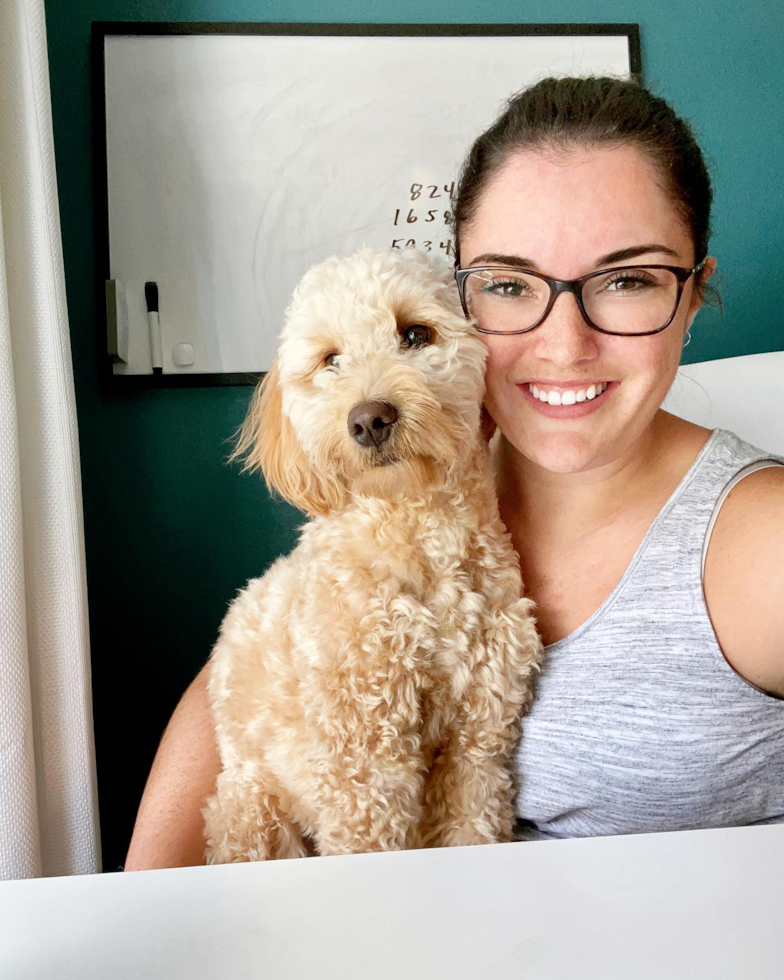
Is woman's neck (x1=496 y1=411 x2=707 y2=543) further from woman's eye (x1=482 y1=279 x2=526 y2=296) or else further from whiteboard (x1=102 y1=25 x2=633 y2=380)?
whiteboard (x1=102 y1=25 x2=633 y2=380)

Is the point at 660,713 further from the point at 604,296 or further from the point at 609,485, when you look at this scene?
the point at 604,296

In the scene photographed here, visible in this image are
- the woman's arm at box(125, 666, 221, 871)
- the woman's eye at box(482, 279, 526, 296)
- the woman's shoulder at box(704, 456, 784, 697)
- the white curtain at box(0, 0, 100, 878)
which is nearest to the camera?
the woman's shoulder at box(704, 456, 784, 697)

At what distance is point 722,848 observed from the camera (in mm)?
604

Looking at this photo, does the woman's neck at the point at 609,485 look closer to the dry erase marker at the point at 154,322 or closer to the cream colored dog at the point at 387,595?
the cream colored dog at the point at 387,595

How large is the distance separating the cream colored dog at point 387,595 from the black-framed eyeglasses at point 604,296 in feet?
0.19

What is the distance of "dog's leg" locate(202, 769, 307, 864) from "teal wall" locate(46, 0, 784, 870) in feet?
3.25

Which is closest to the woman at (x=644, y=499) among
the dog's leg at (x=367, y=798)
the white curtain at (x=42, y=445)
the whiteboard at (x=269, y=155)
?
the dog's leg at (x=367, y=798)

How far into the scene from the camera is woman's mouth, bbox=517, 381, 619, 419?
92 cm

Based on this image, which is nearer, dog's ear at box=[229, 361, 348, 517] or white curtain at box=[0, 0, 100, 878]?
dog's ear at box=[229, 361, 348, 517]

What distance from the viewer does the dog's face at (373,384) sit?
85cm

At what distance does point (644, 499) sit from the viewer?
3.34 ft

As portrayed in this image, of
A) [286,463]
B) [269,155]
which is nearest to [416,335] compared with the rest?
[286,463]

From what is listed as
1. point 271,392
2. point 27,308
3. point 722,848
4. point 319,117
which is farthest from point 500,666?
point 319,117

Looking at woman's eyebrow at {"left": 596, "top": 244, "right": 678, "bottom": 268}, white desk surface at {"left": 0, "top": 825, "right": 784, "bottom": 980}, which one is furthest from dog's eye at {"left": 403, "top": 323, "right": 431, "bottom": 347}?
white desk surface at {"left": 0, "top": 825, "right": 784, "bottom": 980}
